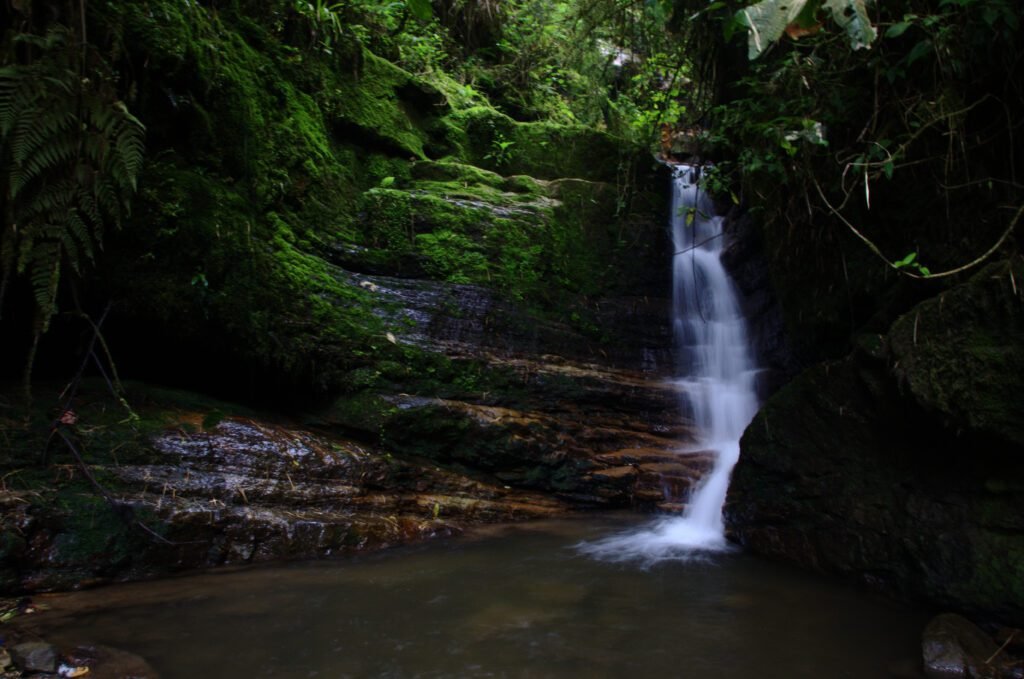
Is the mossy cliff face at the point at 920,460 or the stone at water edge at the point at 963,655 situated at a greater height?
the mossy cliff face at the point at 920,460

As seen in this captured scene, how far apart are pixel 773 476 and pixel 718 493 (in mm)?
923

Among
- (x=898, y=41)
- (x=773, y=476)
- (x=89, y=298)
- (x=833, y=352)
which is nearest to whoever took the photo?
(x=898, y=41)

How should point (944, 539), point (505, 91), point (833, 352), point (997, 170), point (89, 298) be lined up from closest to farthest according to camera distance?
1. point (944, 539)
2. point (997, 170)
3. point (89, 298)
4. point (833, 352)
5. point (505, 91)

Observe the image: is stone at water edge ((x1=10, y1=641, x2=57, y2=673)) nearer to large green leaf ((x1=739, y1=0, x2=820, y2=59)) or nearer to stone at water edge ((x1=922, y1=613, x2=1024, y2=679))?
large green leaf ((x1=739, y1=0, x2=820, y2=59))

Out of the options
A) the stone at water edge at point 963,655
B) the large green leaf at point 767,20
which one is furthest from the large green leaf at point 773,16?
the stone at water edge at point 963,655

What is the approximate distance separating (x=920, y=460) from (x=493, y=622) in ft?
8.89

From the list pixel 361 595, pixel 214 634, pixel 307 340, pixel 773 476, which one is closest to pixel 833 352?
pixel 773 476

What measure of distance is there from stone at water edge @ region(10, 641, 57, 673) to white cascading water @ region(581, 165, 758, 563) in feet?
10.0

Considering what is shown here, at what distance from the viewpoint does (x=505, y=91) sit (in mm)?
9102

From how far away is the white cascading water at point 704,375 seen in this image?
4.50 m

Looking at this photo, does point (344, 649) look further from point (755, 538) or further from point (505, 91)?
point (505, 91)

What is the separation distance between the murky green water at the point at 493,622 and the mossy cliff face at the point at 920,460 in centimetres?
33

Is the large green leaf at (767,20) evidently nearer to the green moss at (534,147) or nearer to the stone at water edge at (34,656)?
the stone at water edge at (34,656)

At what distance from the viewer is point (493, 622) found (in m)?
2.92
